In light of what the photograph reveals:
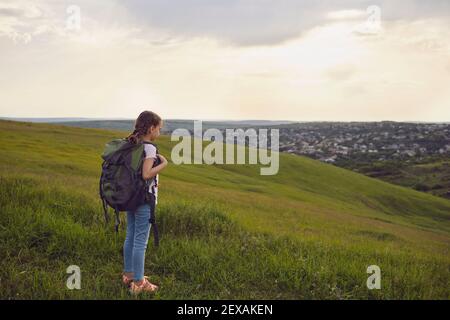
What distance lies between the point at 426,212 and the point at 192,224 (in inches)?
2578

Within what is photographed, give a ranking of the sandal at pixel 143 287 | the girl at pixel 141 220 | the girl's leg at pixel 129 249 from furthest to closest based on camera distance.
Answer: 1. the girl's leg at pixel 129 249
2. the girl at pixel 141 220
3. the sandal at pixel 143 287

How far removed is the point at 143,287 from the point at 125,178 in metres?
1.71

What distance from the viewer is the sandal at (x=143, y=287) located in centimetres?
670

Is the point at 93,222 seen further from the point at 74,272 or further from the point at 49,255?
the point at 74,272

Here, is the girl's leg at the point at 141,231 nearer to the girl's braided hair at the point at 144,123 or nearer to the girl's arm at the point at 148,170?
the girl's arm at the point at 148,170

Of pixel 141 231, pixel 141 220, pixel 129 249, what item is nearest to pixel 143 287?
pixel 129 249

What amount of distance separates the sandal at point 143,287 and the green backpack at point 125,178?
0.97m

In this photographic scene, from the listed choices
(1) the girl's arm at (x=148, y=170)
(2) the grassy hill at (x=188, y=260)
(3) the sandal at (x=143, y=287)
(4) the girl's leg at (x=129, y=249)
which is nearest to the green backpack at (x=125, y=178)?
(1) the girl's arm at (x=148, y=170)

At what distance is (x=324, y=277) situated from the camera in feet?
24.3

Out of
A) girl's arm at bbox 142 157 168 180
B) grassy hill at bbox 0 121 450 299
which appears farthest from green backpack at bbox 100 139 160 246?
grassy hill at bbox 0 121 450 299

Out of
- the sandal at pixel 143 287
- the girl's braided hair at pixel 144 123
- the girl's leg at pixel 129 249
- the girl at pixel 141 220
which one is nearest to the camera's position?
the sandal at pixel 143 287
